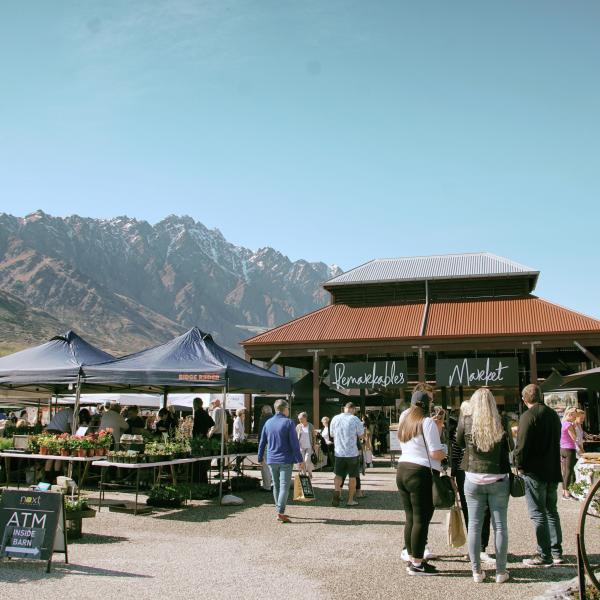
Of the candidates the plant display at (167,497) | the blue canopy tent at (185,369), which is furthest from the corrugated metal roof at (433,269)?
the plant display at (167,497)

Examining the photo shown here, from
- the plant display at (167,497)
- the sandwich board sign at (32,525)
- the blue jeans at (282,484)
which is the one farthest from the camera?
the plant display at (167,497)

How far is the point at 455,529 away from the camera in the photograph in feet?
23.0

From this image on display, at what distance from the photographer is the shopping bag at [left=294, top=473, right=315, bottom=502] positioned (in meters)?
12.3

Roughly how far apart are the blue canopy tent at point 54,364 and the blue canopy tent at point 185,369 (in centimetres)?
46

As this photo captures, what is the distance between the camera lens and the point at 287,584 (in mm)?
6332

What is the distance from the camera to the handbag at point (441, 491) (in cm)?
645

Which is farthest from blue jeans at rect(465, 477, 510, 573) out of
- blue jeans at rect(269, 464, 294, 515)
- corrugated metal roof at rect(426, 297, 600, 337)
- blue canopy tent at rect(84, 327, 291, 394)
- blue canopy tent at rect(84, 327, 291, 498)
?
corrugated metal roof at rect(426, 297, 600, 337)

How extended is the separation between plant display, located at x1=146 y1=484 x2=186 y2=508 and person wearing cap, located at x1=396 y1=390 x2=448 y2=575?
557 centimetres

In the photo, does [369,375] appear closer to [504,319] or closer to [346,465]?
[504,319]

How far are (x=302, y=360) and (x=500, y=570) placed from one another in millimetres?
26696

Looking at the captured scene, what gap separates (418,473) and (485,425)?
32.9 inches

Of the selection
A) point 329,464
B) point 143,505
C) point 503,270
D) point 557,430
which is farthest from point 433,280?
point 557,430

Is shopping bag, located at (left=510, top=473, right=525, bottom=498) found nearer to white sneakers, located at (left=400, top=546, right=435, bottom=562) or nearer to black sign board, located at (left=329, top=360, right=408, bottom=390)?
white sneakers, located at (left=400, top=546, right=435, bottom=562)

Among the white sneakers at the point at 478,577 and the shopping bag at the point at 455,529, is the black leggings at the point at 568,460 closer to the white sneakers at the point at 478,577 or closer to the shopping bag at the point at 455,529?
the shopping bag at the point at 455,529
